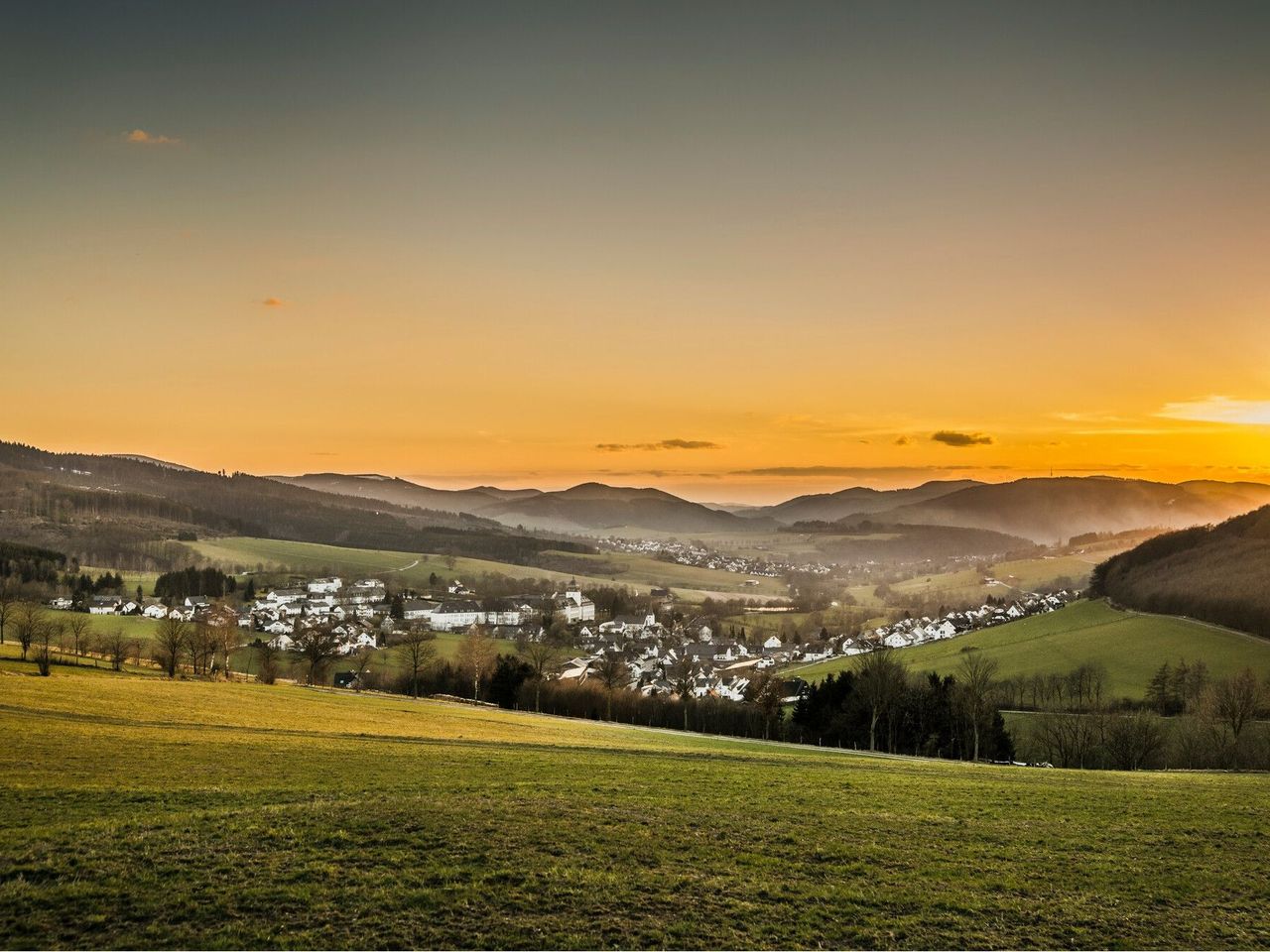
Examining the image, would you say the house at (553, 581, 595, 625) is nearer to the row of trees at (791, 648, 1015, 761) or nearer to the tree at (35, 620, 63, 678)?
the row of trees at (791, 648, 1015, 761)

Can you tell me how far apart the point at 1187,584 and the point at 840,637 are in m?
56.8

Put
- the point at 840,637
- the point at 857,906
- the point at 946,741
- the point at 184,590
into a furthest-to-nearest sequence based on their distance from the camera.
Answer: the point at 184,590, the point at 840,637, the point at 946,741, the point at 857,906

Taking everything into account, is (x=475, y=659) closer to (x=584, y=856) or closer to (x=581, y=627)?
(x=581, y=627)

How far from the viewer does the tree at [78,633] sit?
82500 millimetres

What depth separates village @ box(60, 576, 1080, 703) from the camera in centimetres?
12031

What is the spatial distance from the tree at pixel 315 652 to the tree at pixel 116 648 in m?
18.0

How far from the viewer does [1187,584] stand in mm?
115438

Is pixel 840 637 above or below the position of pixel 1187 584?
below

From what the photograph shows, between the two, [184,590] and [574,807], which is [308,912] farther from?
[184,590]

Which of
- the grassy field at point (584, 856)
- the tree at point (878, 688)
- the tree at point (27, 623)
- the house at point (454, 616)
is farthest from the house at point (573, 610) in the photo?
the grassy field at point (584, 856)

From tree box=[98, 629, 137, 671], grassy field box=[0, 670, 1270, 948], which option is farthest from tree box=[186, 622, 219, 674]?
grassy field box=[0, 670, 1270, 948]

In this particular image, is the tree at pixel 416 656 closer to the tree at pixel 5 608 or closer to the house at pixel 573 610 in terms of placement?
the tree at pixel 5 608

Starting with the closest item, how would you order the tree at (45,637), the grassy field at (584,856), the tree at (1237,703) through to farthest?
the grassy field at (584,856), the tree at (1237,703), the tree at (45,637)

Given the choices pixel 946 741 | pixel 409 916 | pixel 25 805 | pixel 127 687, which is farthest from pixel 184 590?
pixel 409 916
